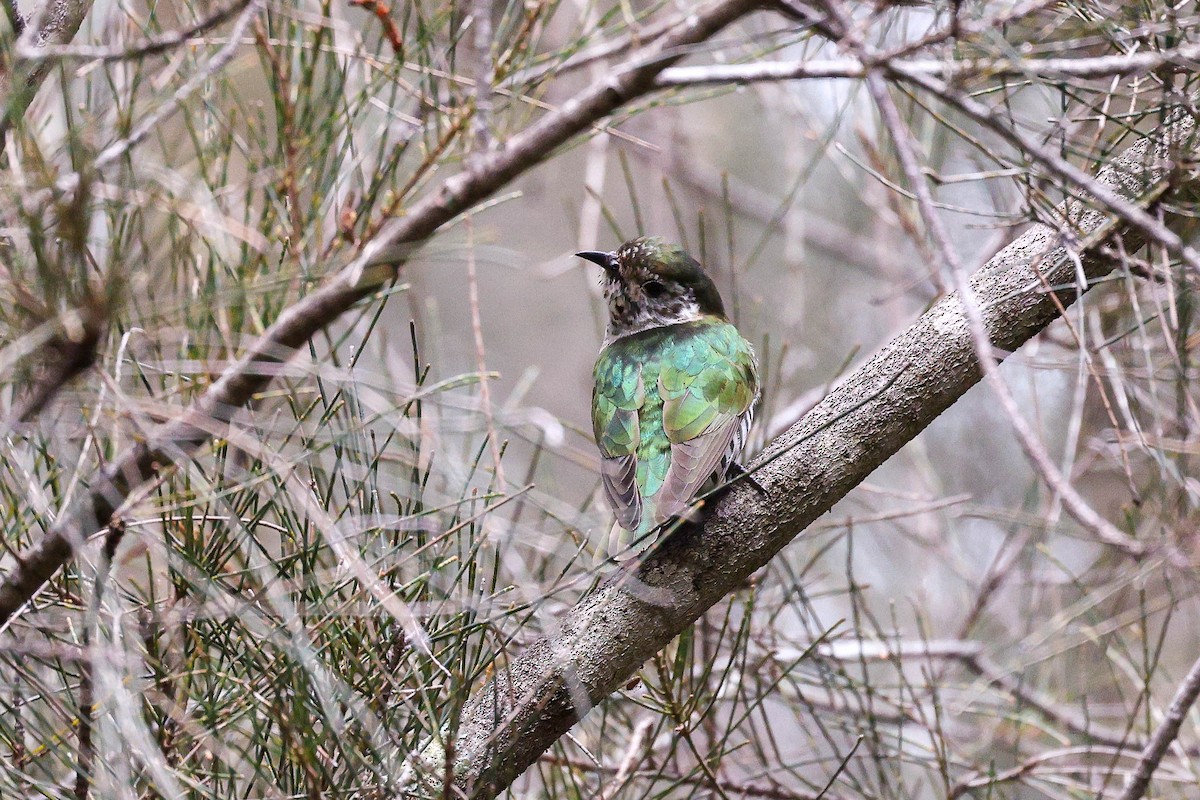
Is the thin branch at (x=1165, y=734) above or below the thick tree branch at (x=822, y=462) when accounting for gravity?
below

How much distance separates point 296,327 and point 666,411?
1.50 meters

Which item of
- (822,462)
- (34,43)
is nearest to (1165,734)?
(822,462)

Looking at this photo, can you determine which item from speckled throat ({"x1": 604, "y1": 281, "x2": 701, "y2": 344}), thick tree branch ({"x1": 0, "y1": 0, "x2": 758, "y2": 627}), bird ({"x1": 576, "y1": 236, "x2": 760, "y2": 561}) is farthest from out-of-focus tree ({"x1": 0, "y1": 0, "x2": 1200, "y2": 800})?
speckled throat ({"x1": 604, "y1": 281, "x2": 701, "y2": 344})

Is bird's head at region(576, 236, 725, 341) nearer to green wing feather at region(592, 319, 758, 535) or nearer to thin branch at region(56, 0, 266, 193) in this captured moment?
green wing feather at region(592, 319, 758, 535)

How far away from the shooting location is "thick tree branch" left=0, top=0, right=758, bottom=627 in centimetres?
164

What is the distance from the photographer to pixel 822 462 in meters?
2.25

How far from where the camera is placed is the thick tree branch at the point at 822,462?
212 cm

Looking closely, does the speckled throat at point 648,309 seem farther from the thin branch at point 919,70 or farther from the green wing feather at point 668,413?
the thin branch at point 919,70

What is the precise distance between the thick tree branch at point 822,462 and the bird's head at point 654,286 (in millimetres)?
1624

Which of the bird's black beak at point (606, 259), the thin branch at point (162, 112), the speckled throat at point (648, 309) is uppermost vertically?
the thin branch at point (162, 112)

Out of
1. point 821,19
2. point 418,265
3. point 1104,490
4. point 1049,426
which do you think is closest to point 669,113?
point 418,265

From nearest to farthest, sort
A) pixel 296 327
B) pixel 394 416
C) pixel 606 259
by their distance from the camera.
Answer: pixel 296 327 < pixel 394 416 < pixel 606 259

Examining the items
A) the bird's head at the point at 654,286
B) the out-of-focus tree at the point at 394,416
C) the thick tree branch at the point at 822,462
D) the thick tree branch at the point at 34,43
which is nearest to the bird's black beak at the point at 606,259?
the bird's head at the point at 654,286

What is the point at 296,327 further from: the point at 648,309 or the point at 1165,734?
the point at 648,309
